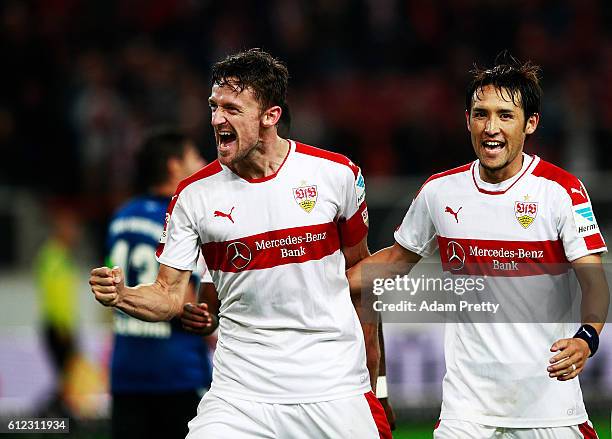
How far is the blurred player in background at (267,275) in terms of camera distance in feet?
16.0

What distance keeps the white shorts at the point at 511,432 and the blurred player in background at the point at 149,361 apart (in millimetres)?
1828

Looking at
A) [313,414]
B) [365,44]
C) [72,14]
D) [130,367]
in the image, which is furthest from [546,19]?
[313,414]

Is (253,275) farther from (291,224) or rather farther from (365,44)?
(365,44)

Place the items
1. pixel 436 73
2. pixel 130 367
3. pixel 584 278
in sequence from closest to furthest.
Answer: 1. pixel 584 278
2. pixel 130 367
3. pixel 436 73

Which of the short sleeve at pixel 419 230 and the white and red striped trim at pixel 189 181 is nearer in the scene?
the white and red striped trim at pixel 189 181

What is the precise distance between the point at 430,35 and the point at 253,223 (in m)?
9.75

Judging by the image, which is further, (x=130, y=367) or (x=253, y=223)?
(x=130, y=367)

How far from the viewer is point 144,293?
480cm

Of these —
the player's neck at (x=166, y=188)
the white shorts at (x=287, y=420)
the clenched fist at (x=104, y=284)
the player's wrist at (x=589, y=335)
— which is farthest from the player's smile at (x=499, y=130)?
the player's neck at (x=166, y=188)

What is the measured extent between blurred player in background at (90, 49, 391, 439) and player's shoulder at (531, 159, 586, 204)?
833 mm

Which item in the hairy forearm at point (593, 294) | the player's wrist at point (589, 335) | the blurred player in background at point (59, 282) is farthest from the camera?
the blurred player in background at point (59, 282)

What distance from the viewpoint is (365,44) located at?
14031 millimetres

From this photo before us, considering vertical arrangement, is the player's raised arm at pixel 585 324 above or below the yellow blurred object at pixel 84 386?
above

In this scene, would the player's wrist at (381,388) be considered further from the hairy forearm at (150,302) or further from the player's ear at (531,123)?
the player's ear at (531,123)
